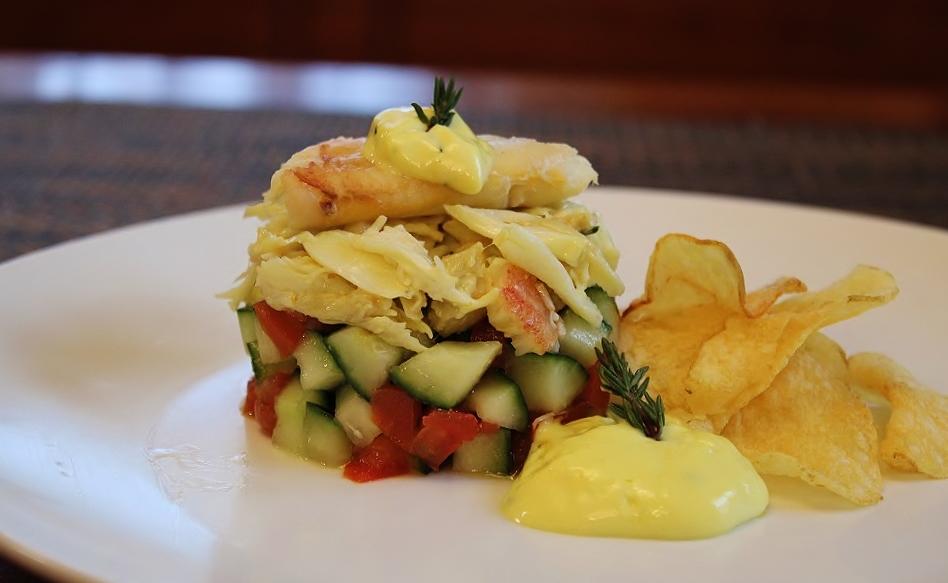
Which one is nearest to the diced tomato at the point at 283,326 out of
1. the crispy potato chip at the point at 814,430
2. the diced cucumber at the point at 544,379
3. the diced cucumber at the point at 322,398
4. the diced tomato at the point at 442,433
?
the diced cucumber at the point at 322,398

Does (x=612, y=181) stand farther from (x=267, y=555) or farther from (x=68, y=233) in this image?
(x=267, y=555)

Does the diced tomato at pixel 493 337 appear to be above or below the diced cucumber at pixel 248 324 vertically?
above

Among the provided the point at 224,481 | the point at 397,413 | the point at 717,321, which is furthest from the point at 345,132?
the point at 224,481

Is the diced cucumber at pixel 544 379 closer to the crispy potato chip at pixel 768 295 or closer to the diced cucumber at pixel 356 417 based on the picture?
the diced cucumber at pixel 356 417

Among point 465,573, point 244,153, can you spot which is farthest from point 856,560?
point 244,153

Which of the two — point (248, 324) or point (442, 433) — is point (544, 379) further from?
point (248, 324)

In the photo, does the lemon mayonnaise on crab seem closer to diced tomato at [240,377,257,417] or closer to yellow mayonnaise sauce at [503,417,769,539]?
diced tomato at [240,377,257,417]

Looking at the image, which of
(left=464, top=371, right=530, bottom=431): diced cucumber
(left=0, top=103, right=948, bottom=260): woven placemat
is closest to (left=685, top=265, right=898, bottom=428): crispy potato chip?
(left=464, top=371, right=530, bottom=431): diced cucumber
